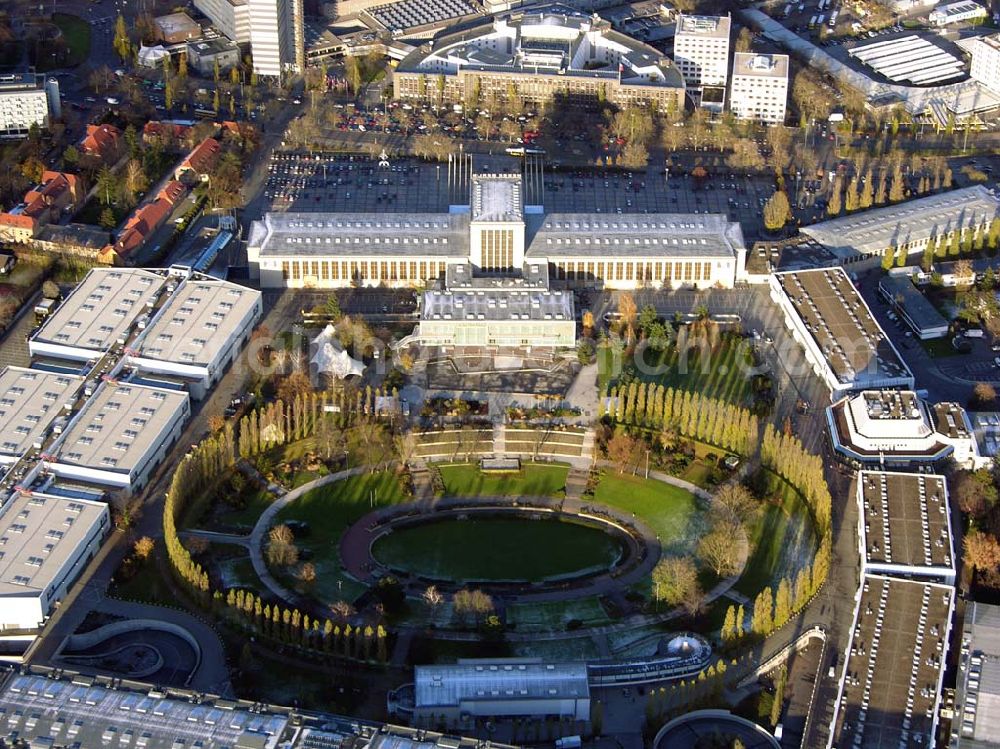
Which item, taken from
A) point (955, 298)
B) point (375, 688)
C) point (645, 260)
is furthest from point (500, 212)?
point (375, 688)

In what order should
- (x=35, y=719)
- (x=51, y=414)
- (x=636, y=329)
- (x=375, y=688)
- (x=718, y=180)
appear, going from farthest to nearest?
(x=718, y=180), (x=636, y=329), (x=51, y=414), (x=375, y=688), (x=35, y=719)

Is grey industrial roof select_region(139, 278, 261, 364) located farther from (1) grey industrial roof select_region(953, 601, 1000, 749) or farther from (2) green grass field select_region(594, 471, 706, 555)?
(1) grey industrial roof select_region(953, 601, 1000, 749)

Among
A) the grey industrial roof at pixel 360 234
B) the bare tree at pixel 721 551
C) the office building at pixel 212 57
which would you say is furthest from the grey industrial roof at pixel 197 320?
the office building at pixel 212 57

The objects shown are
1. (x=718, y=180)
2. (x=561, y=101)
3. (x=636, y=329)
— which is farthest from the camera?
(x=561, y=101)

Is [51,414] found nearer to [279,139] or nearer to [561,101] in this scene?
[279,139]

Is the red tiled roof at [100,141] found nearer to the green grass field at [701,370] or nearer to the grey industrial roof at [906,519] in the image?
the green grass field at [701,370]

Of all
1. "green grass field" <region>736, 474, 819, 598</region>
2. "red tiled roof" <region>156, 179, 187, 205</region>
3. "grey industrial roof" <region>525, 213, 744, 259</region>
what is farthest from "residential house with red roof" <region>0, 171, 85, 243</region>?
"green grass field" <region>736, 474, 819, 598</region>
